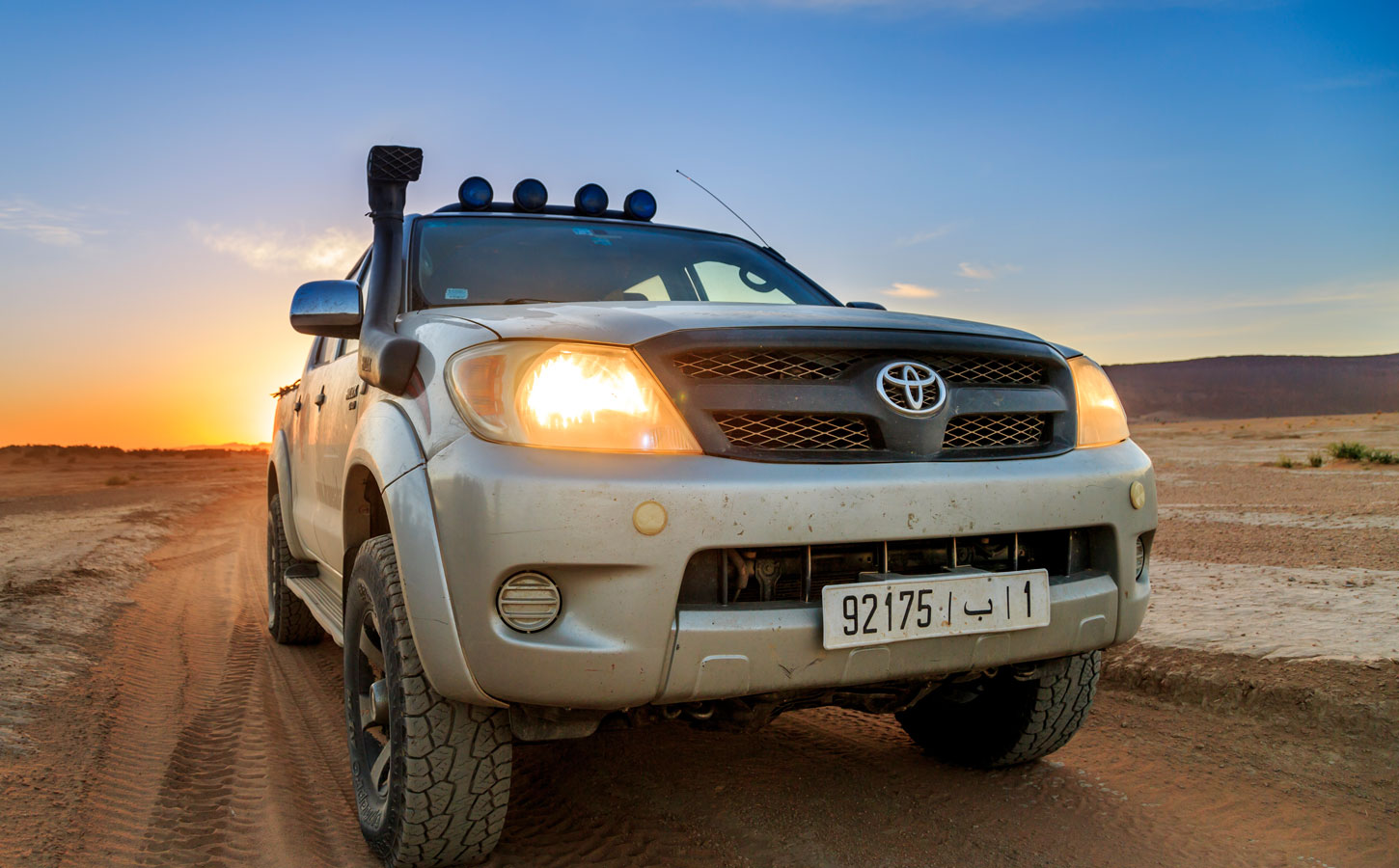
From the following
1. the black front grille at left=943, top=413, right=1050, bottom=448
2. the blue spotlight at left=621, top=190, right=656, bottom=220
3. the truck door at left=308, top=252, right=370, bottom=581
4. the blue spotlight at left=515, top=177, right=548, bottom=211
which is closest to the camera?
the black front grille at left=943, top=413, right=1050, bottom=448

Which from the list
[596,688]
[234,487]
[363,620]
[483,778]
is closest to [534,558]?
[596,688]

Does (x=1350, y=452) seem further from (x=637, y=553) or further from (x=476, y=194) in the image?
(x=637, y=553)

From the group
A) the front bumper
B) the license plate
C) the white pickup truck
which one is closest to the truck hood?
the white pickup truck

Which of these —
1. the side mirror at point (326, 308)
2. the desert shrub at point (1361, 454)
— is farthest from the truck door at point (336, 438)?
the desert shrub at point (1361, 454)

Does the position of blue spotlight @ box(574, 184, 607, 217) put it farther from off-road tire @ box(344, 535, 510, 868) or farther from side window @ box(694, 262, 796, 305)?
off-road tire @ box(344, 535, 510, 868)

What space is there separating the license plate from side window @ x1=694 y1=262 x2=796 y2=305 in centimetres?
164

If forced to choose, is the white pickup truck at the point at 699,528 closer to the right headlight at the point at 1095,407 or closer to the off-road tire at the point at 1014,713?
the right headlight at the point at 1095,407

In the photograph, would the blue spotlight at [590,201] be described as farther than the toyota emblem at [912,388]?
Yes

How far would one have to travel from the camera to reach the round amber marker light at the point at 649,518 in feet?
5.94

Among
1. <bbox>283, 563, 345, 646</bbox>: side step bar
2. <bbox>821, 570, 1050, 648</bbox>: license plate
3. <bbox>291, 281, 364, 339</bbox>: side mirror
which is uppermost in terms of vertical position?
<bbox>291, 281, 364, 339</bbox>: side mirror

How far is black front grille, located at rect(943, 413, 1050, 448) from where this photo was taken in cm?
219

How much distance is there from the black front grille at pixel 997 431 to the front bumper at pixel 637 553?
0.24 meters

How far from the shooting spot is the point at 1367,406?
331 feet

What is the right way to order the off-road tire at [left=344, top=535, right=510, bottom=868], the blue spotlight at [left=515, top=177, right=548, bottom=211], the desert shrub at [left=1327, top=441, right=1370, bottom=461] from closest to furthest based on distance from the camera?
the off-road tire at [left=344, top=535, right=510, bottom=868] → the blue spotlight at [left=515, top=177, right=548, bottom=211] → the desert shrub at [left=1327, top=441, right=1370, bottom=461]
